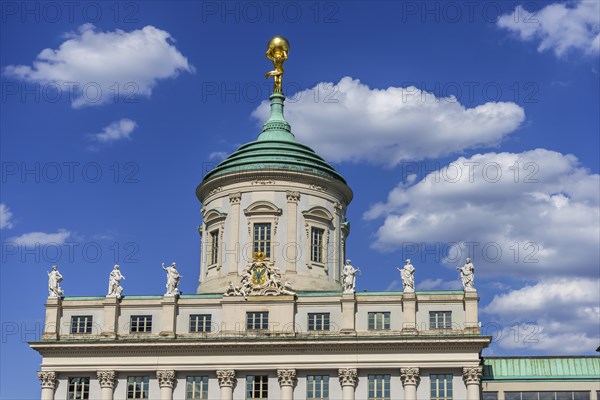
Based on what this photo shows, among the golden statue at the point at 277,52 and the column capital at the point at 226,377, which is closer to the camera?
the column capital at the point at 226,377

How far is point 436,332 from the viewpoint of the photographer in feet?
262

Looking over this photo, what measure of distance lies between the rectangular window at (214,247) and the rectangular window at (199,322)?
7.58 m

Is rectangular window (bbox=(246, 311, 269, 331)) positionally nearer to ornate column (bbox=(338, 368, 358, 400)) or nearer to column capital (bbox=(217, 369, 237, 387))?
column capital (bbox=(217, 369, 237, 387))

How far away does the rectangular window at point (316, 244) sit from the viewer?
89.0m

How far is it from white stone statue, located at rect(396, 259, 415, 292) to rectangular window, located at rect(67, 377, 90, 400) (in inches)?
981

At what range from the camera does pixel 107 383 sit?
265ft

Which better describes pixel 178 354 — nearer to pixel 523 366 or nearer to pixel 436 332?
pixel 436 332

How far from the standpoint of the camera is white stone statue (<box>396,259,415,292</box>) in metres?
81.2

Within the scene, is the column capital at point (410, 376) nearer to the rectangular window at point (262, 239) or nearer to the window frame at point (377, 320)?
the window frame at point (377, 320)

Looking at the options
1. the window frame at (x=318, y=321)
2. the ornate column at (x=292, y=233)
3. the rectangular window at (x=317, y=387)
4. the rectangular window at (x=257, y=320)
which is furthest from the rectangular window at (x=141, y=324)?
the rectangular window at (x=317, y=387)

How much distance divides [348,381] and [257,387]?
682cm

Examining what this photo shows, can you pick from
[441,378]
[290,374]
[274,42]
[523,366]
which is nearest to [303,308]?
[290,374]

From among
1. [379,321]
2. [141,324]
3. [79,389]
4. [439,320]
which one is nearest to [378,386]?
[379,321]

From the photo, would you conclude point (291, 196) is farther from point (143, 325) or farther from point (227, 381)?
point (227, 381)
